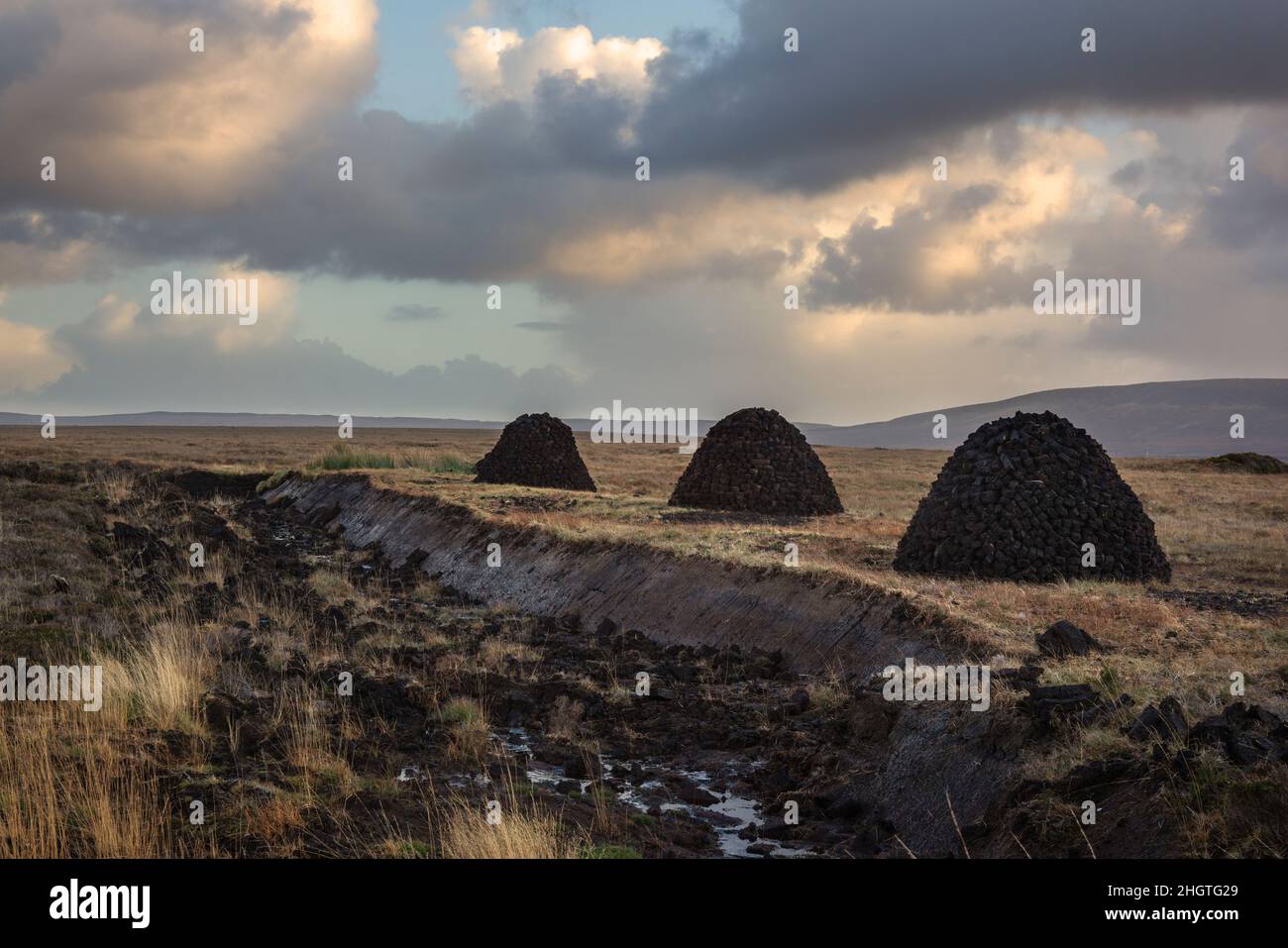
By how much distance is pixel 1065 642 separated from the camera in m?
11.6

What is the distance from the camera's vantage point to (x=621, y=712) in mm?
12250

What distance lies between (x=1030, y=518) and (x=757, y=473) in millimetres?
10350

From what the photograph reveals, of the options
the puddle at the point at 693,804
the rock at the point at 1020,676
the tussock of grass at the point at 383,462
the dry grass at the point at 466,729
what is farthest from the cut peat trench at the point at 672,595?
the tussock of grass at the point at 383,462

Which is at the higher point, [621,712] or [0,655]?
[0,655]

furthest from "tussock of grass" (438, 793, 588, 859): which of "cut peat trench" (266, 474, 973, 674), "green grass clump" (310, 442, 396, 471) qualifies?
"green grass clump" (310, 442, 396, 471)

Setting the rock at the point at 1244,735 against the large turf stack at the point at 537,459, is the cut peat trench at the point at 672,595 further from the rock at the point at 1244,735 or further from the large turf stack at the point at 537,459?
the large turf stack at the point at 537,459

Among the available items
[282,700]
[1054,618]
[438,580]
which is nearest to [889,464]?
[438,580]

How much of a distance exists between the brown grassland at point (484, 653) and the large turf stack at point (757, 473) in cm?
120

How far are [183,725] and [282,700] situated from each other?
1.40 meters

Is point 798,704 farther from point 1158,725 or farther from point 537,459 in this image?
point 537,459

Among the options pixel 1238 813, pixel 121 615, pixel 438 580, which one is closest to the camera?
pixel 1238 813

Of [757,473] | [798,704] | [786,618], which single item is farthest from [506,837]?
[757,473]
